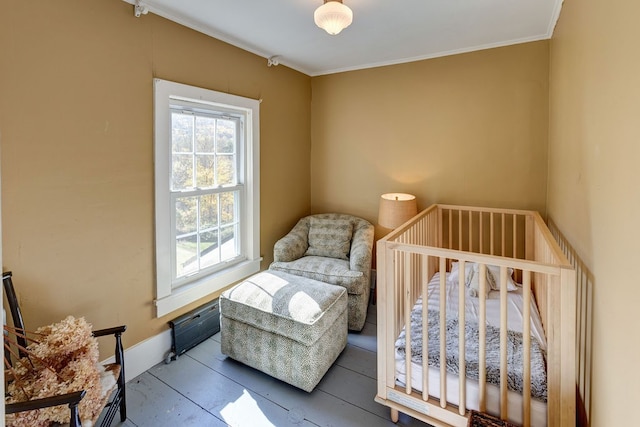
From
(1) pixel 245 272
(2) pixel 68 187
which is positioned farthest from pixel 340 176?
(2) pixel 68 187

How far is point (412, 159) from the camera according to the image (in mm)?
3225

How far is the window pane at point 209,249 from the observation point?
2701mm

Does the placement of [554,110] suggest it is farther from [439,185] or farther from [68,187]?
[68,187]

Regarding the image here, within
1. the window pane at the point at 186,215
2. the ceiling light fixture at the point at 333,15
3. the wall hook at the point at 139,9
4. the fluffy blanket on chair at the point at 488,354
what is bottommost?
the fluffy blanket on chair at the point at 488,354

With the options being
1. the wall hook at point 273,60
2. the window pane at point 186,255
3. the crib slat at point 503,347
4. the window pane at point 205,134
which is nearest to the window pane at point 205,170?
the window pane at point 205,134

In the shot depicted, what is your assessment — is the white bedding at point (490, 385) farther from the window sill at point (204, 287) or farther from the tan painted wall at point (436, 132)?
the window sill at point (204, 287)

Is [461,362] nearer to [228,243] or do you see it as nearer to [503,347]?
[503,347]

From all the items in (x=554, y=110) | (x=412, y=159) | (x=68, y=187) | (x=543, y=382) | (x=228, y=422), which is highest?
(x=554, y=110)

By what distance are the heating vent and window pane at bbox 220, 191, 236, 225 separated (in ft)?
2.18

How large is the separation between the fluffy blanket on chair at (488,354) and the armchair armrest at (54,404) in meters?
1.40

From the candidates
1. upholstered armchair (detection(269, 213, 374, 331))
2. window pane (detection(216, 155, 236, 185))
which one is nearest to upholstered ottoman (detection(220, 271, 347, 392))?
upholstered armchair (detection(269, 213, 374, 331))

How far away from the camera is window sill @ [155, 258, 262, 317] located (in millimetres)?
2350

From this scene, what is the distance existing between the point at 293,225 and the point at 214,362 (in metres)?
1.59

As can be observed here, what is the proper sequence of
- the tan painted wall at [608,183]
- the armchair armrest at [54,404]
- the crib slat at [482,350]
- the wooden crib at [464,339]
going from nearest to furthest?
1. the tan painted wall at [608,183]
2. the armchair armrest at [54,404]
3. the wooden crib at [464,339]
4. the crib slat at [482,350]
